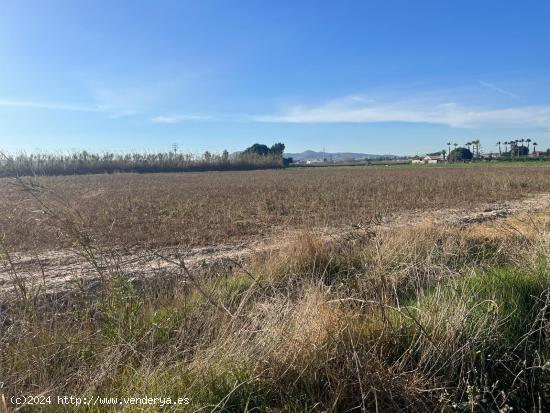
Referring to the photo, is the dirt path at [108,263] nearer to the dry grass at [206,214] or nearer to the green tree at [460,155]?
the dry grass at [206,214]

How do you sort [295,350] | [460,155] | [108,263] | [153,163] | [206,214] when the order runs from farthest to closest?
[460,155] → [153,163] → [206,214] → [108,263] → [295,350]

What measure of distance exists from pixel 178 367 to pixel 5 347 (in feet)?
4.58

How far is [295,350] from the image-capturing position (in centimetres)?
322

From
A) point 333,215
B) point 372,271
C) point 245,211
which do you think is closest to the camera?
point 372,271

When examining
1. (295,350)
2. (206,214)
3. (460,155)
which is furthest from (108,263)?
→ (460,155)

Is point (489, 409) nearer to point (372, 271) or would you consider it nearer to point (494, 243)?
point (372, 271)

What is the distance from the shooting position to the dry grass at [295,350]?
2967 mm

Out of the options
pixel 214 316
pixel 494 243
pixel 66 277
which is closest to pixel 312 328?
pixel 214 316

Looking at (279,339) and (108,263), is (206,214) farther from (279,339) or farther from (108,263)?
(279,339)

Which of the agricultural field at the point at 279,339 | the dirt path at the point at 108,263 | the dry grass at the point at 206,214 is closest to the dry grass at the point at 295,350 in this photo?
the agricultural field at the point at 279,339

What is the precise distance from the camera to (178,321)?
13.6ft

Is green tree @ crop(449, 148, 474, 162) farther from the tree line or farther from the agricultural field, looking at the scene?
the agricultural field

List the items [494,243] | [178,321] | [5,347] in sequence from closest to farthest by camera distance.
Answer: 1. [5,347]
2. [178,321]
3. [494,243]

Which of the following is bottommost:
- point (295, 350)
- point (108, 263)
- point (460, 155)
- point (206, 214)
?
point (206, 214)
